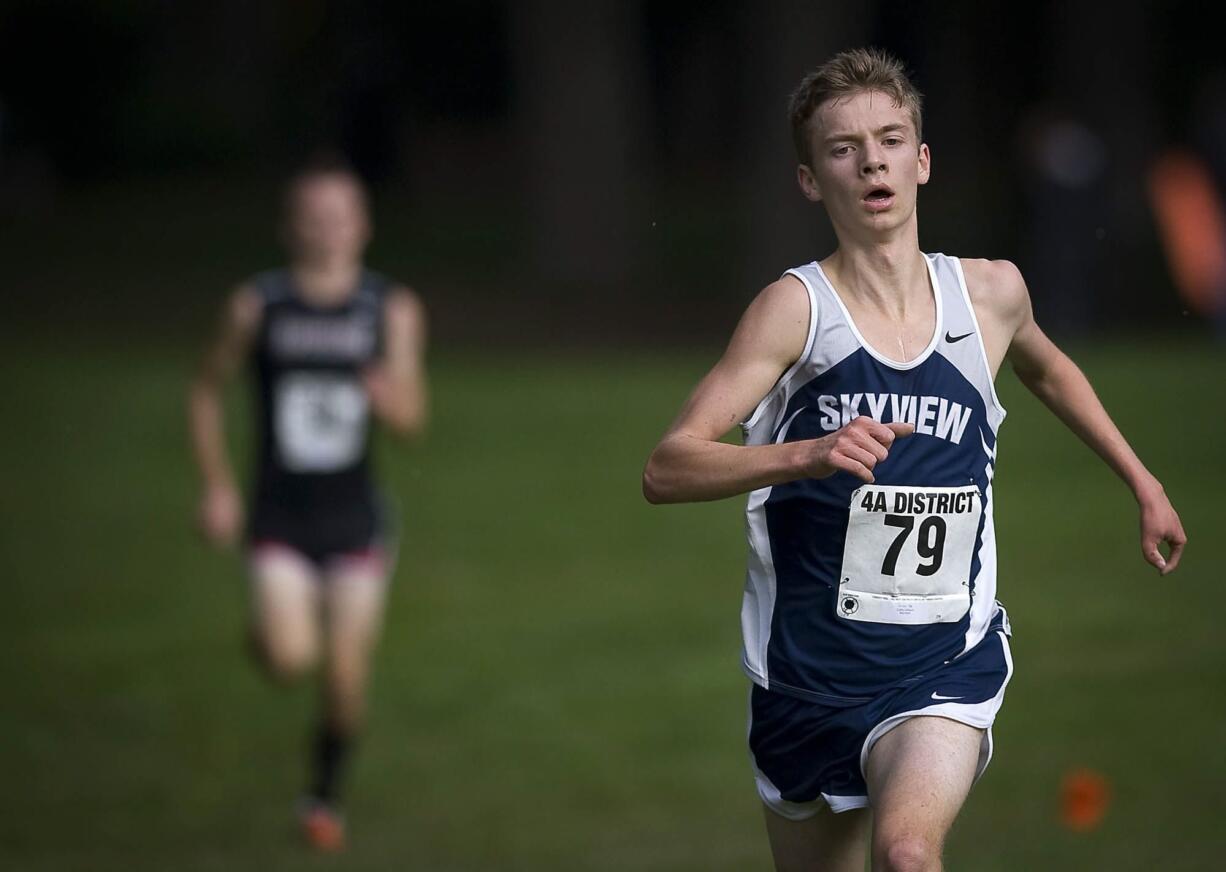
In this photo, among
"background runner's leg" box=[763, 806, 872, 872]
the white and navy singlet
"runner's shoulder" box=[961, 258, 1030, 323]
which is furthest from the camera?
"background runner's leg" box=[763, 806, 872, 872]

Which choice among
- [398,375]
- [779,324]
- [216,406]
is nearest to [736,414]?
[779,324]

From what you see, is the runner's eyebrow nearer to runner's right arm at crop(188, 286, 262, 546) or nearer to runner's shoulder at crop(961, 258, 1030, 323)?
runner's shoulder at crop(961, 258, 1030, 323)

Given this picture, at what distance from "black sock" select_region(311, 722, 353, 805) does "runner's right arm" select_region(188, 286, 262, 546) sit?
900 mm

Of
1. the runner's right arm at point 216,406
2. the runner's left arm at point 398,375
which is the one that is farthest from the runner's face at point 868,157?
the runner's right arm at point 216,406

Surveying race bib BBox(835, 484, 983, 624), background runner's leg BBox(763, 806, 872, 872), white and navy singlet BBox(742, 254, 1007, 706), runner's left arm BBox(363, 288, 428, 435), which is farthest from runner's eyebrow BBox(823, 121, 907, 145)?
runner's left arm BBox(363, 288, 428, 435)

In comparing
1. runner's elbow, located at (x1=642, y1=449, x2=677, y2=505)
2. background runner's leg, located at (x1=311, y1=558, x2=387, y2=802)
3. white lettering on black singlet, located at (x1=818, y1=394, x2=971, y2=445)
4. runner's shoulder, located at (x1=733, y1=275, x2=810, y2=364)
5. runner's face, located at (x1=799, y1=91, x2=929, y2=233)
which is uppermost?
runner's face, located at (x1=799, y1=91, x2=929, y2=233)

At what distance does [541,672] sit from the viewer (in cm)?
1053

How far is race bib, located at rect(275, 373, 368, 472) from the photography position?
787 cm

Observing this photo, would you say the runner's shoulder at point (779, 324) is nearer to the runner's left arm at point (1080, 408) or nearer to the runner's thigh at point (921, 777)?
the runner's left arm at point (1080, 408)

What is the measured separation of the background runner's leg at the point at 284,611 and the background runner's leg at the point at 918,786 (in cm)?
353

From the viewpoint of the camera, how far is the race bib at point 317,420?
787 cm

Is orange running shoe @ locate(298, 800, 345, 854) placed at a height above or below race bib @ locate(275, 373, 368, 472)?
below

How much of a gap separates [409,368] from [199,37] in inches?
1840

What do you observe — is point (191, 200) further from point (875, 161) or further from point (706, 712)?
point (875, 161)
